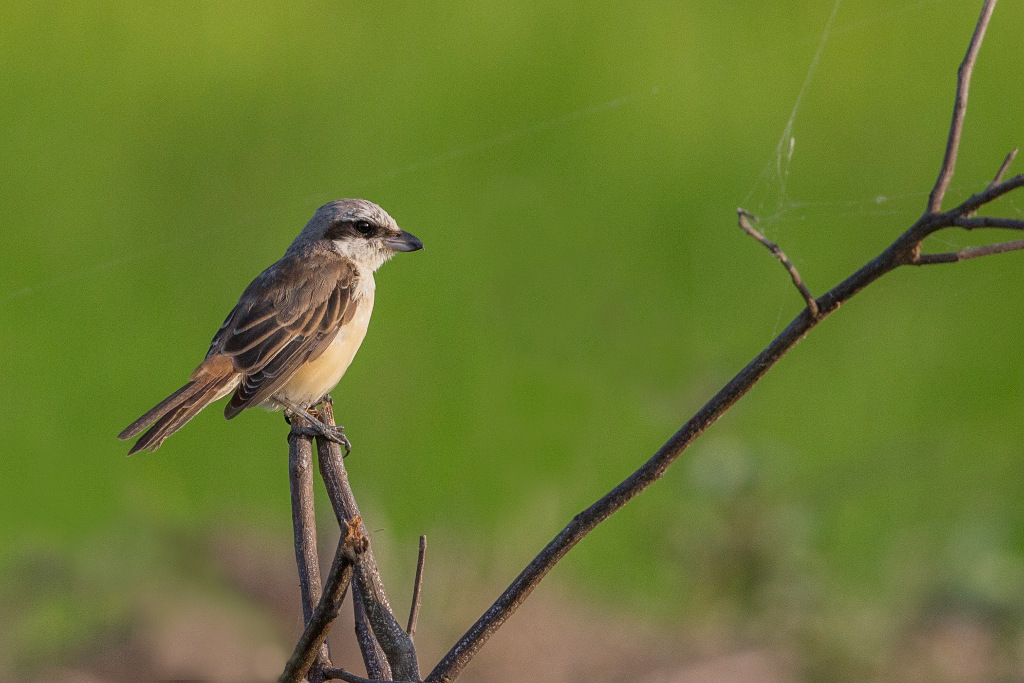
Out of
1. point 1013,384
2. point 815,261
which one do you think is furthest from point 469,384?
point 1013,384

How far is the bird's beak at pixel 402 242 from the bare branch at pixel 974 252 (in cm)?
249

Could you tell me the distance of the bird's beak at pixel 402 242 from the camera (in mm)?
3510

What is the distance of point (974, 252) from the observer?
107 cm

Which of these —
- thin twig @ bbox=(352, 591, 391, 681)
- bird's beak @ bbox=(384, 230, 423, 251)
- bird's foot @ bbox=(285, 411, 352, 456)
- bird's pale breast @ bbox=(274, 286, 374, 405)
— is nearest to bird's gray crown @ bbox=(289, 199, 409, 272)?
bird's beak @ bbox=(384, 230, 423, 251)

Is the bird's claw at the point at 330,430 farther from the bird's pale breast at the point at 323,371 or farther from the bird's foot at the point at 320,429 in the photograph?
the bird's pale breast at the point at 323,371

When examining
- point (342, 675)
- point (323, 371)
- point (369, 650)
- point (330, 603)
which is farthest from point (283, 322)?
point (330, 603)

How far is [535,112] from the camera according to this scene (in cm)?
533

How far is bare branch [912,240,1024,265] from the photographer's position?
1061mm

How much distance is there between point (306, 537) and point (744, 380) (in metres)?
0.78

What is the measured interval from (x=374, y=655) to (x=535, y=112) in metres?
4.17

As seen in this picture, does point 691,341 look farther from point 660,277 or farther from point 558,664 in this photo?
point 558,664

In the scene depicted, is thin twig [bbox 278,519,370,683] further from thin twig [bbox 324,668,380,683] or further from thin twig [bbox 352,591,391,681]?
thin twig [bbox 352,591,391,681]

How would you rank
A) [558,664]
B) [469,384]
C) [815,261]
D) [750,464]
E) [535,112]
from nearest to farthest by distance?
[558,664]
[750,464]
[469,384]
[815,261]
[535,112]

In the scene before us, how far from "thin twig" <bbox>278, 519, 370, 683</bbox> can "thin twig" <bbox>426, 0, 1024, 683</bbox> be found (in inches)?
8.2
